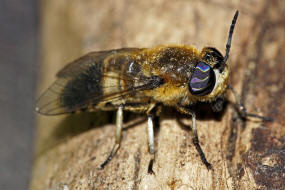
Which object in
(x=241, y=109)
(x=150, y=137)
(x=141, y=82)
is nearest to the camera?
(x=150, y=137)

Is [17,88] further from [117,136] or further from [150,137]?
[150,137]

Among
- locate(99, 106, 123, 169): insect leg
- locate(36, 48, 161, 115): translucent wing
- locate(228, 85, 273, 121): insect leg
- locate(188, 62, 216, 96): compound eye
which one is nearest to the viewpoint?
locate(188, 62, 216, 96): compound eye

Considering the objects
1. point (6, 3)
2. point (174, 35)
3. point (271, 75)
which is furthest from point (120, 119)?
point (6, 3)

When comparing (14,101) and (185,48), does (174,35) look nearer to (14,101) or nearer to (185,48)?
(185,48)

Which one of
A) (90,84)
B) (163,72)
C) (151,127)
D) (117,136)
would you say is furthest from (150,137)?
(90,84)

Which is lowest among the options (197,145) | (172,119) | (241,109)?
(197,145)

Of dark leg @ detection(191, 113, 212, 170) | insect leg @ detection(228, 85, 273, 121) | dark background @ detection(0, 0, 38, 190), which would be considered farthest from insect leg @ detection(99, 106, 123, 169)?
dark background @ detection(0, 0, 38, 190)

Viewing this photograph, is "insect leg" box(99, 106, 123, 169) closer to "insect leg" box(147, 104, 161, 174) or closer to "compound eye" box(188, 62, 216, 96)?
"insect leg" box(147, 104, 161, 174)
